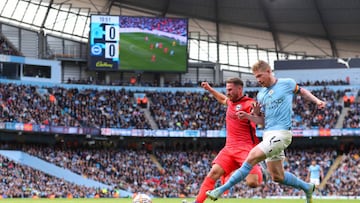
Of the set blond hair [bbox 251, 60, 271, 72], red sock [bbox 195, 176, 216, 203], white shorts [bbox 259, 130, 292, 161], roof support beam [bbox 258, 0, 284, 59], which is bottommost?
red sock [bbox 195, 176, 216, 203]

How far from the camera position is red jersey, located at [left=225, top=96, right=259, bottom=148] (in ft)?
49.2

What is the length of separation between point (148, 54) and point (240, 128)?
2294 inches

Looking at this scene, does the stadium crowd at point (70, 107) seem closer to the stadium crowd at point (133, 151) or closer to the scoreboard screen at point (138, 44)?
the stadium crowd at point (133, 151)

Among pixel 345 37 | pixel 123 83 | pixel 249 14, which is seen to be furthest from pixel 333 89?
pixel 123 83

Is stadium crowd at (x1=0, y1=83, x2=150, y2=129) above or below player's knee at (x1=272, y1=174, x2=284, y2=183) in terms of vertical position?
above

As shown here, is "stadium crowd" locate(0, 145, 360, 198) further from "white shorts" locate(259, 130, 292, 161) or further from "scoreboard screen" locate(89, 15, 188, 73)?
"white shorts" locate(259, 130, 292, 161)

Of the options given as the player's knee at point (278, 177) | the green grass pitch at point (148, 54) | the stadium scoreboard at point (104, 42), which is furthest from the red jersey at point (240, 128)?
the green grass pitch at point (148, 54)

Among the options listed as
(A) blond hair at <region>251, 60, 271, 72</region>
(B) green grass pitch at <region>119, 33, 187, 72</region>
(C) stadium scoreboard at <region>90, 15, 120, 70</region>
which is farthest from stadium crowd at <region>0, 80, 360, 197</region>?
(A) blond hair at <region>251, 60, 271, 72</region>

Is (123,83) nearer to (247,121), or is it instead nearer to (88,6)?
(88,6)

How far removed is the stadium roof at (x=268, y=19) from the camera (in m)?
70.0

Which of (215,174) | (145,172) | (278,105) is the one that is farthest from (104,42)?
(278,105)

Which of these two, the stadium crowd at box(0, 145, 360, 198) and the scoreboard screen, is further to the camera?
the scoreboard screen

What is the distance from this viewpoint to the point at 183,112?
7138 cm

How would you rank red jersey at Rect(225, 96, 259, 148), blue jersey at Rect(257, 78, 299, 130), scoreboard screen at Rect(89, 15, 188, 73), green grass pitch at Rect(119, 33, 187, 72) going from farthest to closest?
green grass pitch at Rect(119, 33, 187, 72)
scoreboard screen at Rect(89, 15, 188, 73)
red jersey at Rect(225, 96, 259, 148)
blue jersey at Rect(257, 78, 299, 130)
